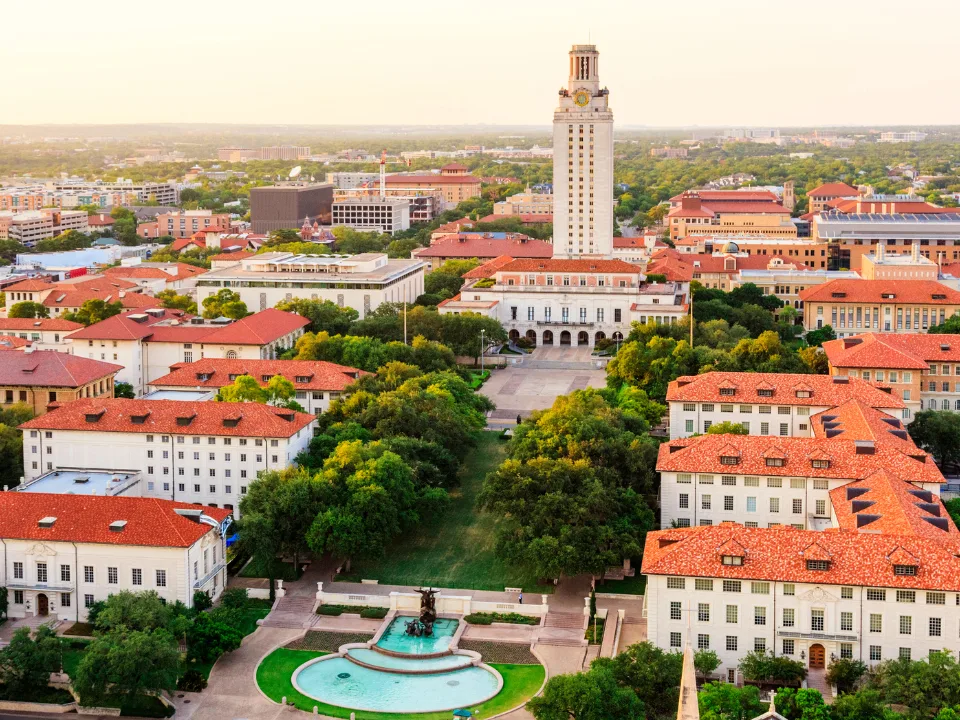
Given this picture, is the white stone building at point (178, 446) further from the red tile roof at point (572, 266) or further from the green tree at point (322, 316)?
the red tile roof at point (572, 266)

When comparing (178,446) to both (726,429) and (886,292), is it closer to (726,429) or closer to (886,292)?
(726,429)

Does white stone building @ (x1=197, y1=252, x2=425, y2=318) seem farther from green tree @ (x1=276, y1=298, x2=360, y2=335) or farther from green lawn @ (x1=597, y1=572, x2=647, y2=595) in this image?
green lawn @ (x1=597, y1=572, x2=647, y2=595)

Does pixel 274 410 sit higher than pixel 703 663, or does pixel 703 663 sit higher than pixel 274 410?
pixel 274 410

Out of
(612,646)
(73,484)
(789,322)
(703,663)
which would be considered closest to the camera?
(703,663)

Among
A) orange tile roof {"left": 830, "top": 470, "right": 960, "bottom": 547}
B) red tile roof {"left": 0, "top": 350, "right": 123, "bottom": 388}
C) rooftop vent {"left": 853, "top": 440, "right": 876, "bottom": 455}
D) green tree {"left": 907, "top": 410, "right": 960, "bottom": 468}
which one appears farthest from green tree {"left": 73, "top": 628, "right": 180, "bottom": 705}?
green tree {"left": 907, "top": 410, "right": 960, "bottom": 468}

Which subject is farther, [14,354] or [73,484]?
[14,354]

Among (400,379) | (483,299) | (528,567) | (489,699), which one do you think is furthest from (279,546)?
(483,299)

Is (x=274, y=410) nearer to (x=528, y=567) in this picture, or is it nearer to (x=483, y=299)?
(x=528, y=567)
